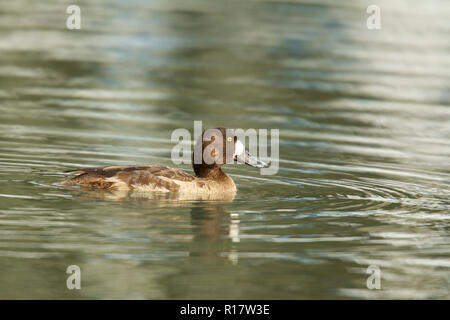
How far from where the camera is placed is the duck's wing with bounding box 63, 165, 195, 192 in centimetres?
1162

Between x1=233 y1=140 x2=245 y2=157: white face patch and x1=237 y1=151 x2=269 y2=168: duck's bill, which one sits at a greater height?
x1=233 y1=140 x2=245 y2=157: white face patch

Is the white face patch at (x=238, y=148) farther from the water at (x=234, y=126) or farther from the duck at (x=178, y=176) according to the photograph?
the water at (x=234, y=126)

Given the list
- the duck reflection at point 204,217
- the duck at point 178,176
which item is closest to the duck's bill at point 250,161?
the duck at point 178,176

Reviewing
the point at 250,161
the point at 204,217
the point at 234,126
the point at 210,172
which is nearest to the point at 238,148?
the point at 250,161

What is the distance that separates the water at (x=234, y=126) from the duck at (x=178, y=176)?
266 millimetres

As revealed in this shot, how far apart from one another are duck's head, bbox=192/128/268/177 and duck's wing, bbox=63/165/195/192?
0.53 metres

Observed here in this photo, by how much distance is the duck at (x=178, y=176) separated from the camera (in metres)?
11.6

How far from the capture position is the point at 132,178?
11.6 metres

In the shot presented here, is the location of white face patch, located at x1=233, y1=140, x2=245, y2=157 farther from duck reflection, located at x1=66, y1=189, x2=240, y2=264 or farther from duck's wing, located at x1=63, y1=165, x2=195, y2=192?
duck's wing, located at x1=63, y1=165, x2=195, y2=192

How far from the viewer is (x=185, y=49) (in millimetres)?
22391

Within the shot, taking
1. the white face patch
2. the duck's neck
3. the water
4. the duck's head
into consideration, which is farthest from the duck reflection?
the white face patch

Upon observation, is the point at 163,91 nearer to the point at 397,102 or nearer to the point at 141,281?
the point at 397,102

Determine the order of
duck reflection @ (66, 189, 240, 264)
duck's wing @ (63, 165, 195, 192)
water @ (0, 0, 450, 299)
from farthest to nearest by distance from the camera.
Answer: duck's wing @ (63, 165, 195, 192) < duck reflection @ (66, 189, 240, 264) < water @ (0, 0, 450, 299)
